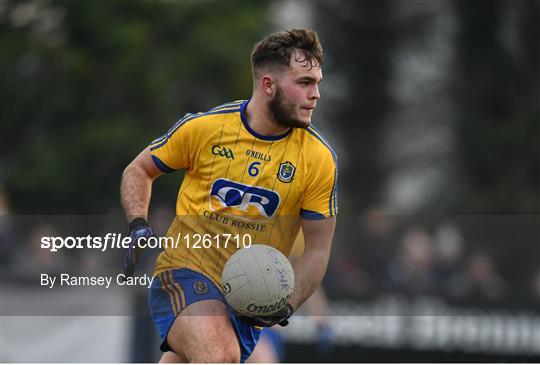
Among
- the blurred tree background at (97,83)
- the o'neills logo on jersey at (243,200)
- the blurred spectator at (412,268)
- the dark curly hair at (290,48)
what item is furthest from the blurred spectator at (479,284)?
the blurred tree background at (97,83)

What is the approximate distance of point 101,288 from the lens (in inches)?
389

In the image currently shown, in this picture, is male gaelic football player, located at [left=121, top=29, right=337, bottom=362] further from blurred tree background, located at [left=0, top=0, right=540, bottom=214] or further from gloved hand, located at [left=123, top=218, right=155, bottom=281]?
blurred tree background, located at [left=0, top=0, right=540, bottom=214]

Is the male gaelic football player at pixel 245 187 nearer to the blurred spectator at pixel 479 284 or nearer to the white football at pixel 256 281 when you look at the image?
the white football at pixel 256 281

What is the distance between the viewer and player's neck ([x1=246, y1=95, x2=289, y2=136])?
588cm

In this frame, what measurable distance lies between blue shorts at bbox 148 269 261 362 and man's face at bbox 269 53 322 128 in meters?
1.02

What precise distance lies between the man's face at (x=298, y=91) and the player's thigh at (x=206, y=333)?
1.10 metres

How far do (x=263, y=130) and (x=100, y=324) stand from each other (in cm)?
571

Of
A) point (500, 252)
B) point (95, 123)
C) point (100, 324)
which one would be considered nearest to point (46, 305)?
point (100, 324)

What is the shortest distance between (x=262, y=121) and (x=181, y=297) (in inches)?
42.3

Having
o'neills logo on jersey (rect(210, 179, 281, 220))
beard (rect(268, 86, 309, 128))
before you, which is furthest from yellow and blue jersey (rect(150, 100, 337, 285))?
beard (rect(268, 86, 309, 128))

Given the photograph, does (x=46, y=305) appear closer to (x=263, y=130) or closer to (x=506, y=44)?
(x=263, y=130)

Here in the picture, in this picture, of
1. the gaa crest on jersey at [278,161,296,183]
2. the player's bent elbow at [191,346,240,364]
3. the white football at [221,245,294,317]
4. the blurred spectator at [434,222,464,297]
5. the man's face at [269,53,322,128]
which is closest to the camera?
the white football at [221,245,294,317]

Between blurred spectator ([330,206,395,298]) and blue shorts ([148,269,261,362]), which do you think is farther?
blurred spectator ([330,206,395,298])

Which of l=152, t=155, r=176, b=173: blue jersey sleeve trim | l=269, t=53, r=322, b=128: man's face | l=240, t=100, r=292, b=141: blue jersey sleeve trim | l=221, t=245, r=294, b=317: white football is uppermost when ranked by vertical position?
l=269, t=53, r=322, b=128: man's face
